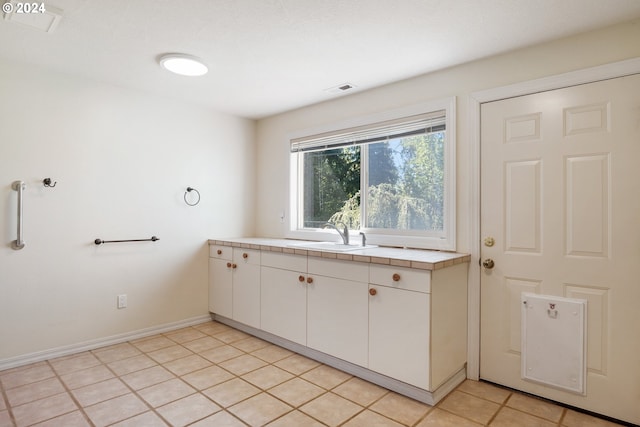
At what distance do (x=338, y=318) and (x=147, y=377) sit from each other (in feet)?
4.60

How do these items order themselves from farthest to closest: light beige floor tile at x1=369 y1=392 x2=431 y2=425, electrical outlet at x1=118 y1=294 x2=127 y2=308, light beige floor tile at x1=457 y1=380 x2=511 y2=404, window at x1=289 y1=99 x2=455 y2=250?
electrical outlet at x1=118 y1=294 x2=127 y2=308
window at x1=289 y1=99 x2=455 y2=250
light beige floor tile at x1=457 y1=380 x2=511 y2=404
light beige floor tile at x1=369 y1=392 x2=431 y2=425

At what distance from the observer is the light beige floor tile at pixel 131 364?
261cm

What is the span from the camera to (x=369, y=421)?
78.1 inches

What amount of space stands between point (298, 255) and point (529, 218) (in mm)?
1661

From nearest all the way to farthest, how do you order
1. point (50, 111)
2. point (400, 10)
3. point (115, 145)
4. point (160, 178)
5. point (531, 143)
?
point (400, 10)
point (531, 143)
point (50, 111)
point (115, 145)
point (160, 178)

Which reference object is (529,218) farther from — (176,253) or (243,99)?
(176,253)

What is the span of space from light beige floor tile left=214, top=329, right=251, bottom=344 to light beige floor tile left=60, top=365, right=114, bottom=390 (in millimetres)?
944

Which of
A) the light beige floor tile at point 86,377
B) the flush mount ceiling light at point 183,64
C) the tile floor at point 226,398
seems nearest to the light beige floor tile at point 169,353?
the tile floor at point 226,398

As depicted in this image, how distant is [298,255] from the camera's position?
2.88m

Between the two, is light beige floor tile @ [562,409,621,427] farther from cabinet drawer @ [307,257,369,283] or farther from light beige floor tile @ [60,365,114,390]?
light beige floor tile @ [60,365,114,390]

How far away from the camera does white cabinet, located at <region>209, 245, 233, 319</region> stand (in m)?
3.56

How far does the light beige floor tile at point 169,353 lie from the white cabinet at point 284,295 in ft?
2.22

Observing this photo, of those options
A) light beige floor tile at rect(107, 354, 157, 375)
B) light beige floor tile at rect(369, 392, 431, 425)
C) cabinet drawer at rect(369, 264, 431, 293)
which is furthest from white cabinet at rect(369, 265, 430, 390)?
light beige floor tile at rect(107, 354, 157, 375)

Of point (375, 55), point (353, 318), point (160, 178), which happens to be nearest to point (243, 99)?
point (160, 178)
